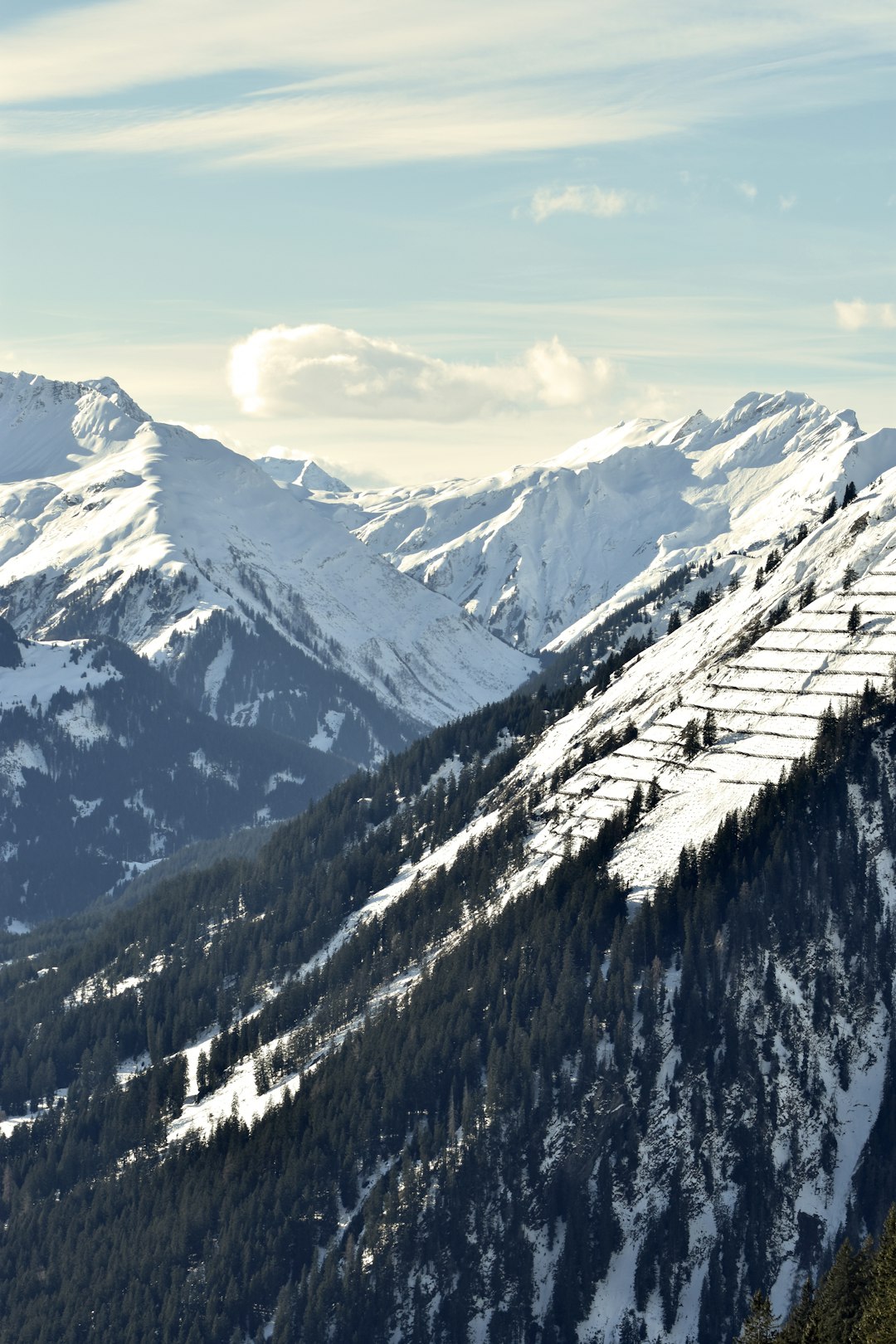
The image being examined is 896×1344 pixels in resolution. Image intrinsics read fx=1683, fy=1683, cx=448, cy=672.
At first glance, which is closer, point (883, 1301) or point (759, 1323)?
point (883, 1301)

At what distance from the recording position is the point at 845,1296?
14750 centimetres

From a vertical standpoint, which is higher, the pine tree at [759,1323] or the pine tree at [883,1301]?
the pine tree at [883,1301]

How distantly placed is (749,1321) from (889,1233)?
56.5ft

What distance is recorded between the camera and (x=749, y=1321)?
150750 mm

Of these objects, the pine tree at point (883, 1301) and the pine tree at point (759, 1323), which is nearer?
the pine tree at point (883, 1301)

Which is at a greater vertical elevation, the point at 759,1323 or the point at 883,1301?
the point at 883,1301

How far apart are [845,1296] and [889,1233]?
950 centimetres

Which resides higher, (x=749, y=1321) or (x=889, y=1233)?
(x=889, y=1233)

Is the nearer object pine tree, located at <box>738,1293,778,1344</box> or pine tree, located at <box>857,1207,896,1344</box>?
pine tree, located at <box>857,1207,896,1344</box>

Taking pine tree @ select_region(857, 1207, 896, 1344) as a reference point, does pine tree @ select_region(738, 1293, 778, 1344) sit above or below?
below

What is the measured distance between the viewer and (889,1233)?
142 metres
